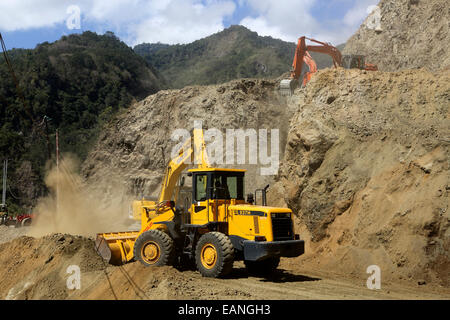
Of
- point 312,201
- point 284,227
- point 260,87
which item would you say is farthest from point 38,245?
point 260,87

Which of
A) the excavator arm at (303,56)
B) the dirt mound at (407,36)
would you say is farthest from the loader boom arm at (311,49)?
the dirt mound at (407,36)

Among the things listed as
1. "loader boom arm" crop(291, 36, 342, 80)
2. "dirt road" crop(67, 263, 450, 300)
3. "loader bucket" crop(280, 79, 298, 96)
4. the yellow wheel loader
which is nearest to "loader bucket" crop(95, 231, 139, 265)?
the yellow wheel loader

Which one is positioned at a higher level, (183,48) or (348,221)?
(183,48)

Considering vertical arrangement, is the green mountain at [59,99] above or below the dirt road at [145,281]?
above

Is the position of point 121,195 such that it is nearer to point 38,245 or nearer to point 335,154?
point 38,245

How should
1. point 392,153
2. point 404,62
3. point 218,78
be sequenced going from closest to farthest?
point 392,153, point 404,62, point 218,78

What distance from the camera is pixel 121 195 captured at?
2877 centimetres

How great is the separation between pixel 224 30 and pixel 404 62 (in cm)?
11320

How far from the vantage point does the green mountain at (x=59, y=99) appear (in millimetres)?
49656

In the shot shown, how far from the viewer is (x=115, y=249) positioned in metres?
12.2

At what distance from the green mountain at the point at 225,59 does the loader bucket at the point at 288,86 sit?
5412cm

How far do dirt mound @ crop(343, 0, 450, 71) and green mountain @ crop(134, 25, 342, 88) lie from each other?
49072 mm

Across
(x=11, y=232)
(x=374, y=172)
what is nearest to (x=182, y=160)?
(x=374, y=172)

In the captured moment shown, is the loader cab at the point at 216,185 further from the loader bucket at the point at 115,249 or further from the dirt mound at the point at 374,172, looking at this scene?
the dirt mound at the point at 374,172
